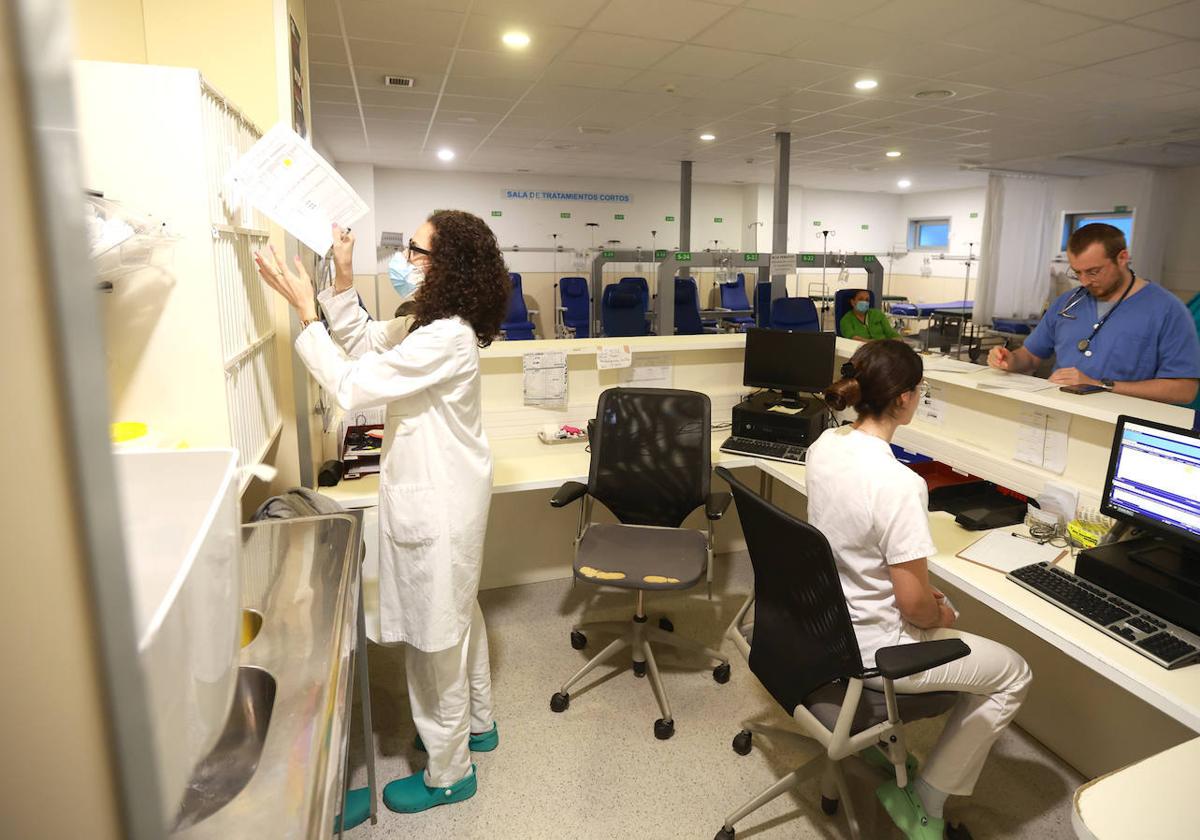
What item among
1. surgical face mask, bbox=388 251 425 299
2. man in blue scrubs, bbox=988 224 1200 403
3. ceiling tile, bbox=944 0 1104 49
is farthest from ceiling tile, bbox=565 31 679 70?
man in blue scrubs, bbox=988 224 1200 403

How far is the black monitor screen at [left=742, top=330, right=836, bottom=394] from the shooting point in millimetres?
3258

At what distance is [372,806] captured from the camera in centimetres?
206

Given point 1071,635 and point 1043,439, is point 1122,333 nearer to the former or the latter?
point 1043,439

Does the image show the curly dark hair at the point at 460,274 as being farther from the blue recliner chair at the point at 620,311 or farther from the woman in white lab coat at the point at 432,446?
the blue recliner chair at the point at 620,311

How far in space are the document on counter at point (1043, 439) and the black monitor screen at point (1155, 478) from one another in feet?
1.40

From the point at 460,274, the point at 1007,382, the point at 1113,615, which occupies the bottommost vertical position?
the point at 1113,615

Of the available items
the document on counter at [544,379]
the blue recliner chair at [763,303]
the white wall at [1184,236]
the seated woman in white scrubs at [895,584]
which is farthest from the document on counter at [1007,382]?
the white wall at [1184,236]

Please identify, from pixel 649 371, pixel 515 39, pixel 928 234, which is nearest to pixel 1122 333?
pixel 649 371

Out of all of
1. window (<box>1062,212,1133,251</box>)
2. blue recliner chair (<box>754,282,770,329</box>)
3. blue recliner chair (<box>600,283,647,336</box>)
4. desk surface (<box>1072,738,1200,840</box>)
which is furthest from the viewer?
window (<box>1062,212,1133,251</box>)

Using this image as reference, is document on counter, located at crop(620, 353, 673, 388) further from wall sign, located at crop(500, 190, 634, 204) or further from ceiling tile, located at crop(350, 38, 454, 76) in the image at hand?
wall sign, located at crop(500, 190, 634, 204)

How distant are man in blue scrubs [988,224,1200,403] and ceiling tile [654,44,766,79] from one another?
232cm

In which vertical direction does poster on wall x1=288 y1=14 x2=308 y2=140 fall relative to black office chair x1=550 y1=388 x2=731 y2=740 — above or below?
above

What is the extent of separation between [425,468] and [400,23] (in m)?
2.91

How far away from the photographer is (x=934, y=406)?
296 cm
